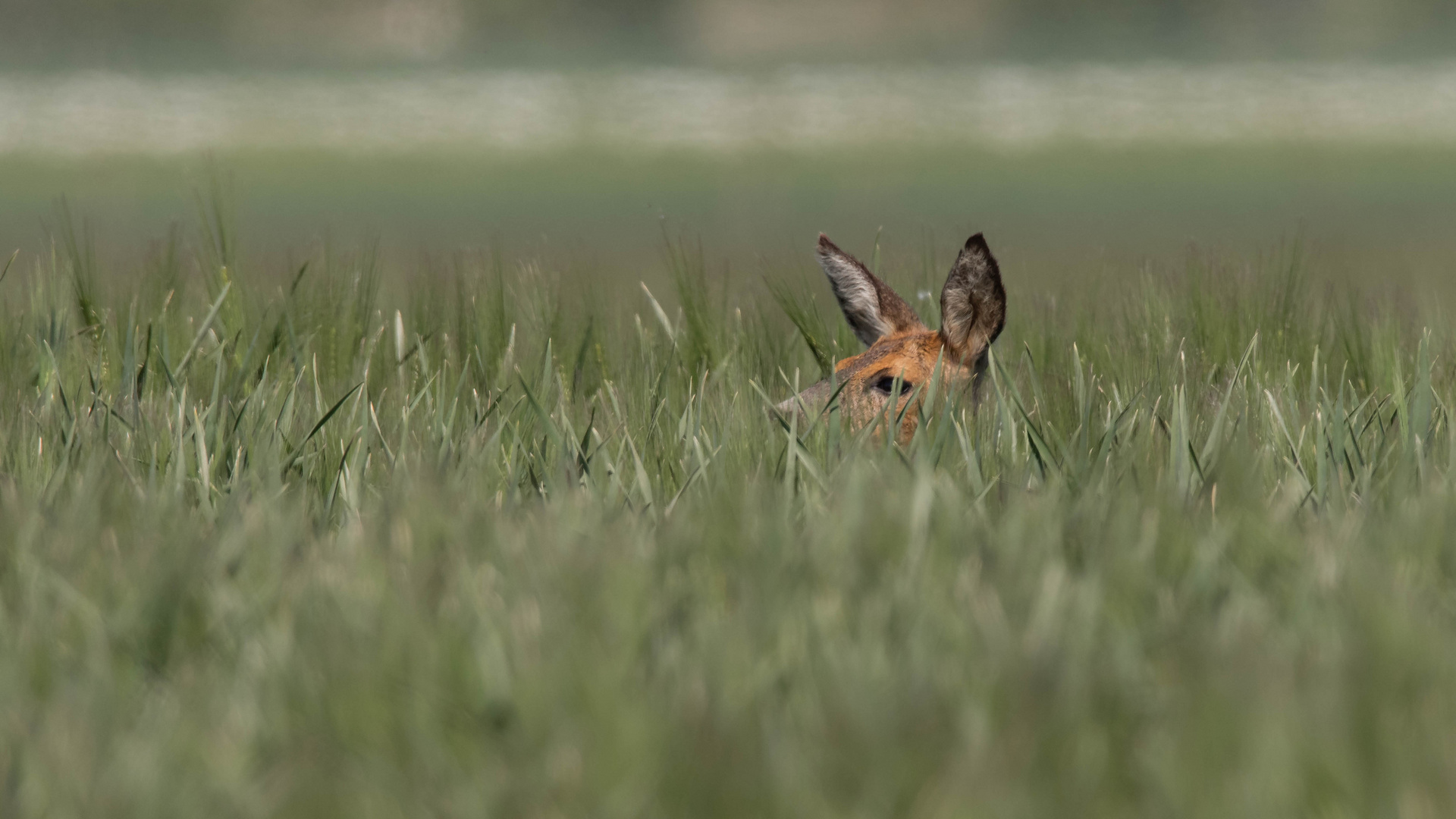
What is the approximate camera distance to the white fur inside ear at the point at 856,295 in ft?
8.66

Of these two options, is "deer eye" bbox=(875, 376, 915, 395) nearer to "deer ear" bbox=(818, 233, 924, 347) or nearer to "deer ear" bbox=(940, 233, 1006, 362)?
"deer ear" bbox=(940, 233, 1006, 362)

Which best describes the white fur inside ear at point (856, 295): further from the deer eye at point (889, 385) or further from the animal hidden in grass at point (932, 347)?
the deer eye at point (889, 385)

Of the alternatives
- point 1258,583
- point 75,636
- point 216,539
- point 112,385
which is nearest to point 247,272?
point 112,385

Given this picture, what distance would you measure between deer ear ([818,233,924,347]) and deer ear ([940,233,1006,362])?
0.22 meters

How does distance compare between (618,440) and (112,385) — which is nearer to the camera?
(618,440)

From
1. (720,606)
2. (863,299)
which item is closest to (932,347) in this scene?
(863,299)

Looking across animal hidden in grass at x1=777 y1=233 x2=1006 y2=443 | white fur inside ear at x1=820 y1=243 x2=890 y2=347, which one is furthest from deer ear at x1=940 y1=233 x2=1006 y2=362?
white fur inside ear at x1=820 y1=243 x2=890 y2=347

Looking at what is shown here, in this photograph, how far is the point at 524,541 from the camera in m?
1.22

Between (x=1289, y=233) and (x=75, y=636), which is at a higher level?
(x=1289, y=233)

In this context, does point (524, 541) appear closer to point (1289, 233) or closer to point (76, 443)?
point (76, 443)

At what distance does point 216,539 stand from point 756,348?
1538 millimetres

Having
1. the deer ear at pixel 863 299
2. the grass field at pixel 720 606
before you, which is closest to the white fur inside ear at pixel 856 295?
the deer ear at pixel 863 299

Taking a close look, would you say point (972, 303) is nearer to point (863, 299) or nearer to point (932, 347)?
point (932, 347)

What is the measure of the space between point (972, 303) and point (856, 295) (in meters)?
0.36
